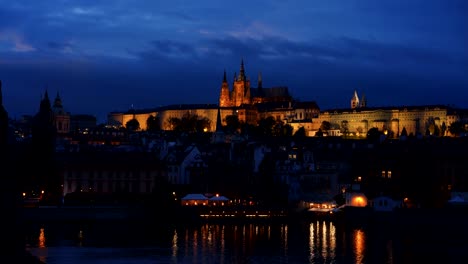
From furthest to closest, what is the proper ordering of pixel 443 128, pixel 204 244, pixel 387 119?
pixel 387 119 → pixel 443 128 → pixel 204 244

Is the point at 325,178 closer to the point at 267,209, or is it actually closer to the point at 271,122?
the point at 267,209

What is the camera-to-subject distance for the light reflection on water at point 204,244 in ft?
139

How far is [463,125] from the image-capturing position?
167 meters

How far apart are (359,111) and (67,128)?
53.5 metres

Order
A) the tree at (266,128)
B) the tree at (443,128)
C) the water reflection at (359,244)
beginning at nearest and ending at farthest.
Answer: the water reflection at (359,244) < the tree at (266,128) < the tree at (443,128)

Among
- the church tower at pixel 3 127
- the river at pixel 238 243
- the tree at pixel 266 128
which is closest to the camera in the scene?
the church tower at pixel 3 127

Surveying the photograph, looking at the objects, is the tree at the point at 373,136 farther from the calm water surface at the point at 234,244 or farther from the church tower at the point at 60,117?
the calm water surface at the point at 234,244

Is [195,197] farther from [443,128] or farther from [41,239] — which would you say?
[443,128]

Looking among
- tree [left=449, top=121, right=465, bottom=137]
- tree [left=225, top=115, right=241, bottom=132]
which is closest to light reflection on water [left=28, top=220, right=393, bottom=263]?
tree [left=449, top=121, right=465, bottom=137]

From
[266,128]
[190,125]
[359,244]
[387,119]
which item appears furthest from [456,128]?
[359,244]

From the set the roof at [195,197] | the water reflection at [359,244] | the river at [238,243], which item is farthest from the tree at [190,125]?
the water reflection at [359,244]

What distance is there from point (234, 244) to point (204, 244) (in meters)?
1.40

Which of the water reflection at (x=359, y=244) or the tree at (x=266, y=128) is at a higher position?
the tree at (x=266, y=128)

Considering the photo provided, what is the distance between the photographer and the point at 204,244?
4841cm
